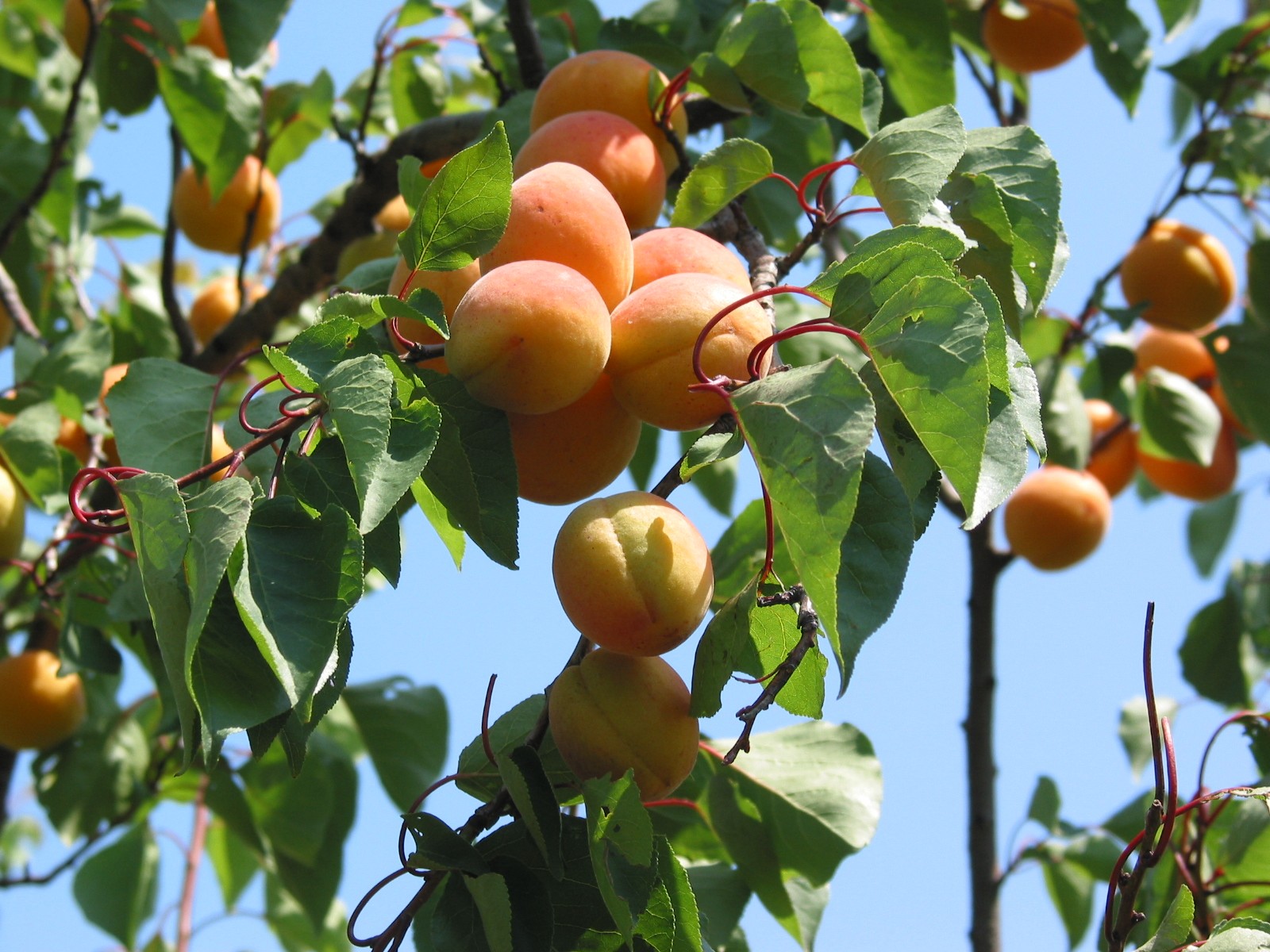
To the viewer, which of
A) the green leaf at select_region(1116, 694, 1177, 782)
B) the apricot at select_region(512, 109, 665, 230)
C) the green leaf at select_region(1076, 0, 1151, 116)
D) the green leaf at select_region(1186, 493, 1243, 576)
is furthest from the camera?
the green leaf at select_region(1186, 493, 1243, 576)

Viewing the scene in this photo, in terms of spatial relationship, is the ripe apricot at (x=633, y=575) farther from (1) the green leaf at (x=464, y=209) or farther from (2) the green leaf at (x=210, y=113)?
(2) the green leaf at (x=210, y=113)

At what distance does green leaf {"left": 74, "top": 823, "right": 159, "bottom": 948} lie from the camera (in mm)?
1963

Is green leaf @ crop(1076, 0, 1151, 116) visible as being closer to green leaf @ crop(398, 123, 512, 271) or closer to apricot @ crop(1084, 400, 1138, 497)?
apricot @ crop(1084, 400, 1138, 497)

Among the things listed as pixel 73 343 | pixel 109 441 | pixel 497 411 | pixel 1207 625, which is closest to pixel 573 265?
pixel 497 411

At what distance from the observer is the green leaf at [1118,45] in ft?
5.64

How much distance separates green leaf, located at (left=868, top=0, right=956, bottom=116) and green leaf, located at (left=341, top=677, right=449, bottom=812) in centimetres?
113

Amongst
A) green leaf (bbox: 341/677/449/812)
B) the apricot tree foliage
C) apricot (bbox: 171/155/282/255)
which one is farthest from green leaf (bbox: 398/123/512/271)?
apricot (bbox: 171/155/282/255)

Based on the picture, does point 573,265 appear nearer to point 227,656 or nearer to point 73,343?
point 227,656

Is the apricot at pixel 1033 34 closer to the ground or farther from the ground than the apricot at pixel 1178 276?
farther from the ground

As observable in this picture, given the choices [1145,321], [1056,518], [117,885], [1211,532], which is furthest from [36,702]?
[1211,532]

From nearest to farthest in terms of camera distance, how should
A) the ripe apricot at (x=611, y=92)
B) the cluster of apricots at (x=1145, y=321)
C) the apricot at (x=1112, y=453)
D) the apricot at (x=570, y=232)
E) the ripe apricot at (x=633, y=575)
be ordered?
1. the ripe apricot at (x=633, y=575)
2. the apricot at (x=570, y=232)
3. the ripe apricot at (x=611, y=92)
4. the cluster of apricots at (x=1145, y=321)
5. the apricot at (x=1112, y=453)

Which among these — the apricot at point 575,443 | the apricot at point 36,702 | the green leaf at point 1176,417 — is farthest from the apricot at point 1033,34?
the apricot at point 36,702

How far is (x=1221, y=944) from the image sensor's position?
2.45ft

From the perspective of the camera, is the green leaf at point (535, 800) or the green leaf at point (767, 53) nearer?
the green leaf at point (535, 800)
